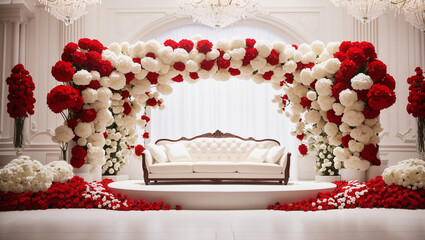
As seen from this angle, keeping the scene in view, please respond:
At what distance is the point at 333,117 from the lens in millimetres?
6668

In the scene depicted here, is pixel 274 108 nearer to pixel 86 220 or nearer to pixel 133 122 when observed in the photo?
pixel 133 122

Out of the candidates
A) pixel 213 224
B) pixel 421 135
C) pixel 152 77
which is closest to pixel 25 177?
pixel 152 77

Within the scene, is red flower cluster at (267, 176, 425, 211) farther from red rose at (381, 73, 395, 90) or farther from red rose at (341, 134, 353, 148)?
red rose at (381, 73, 395, 90)

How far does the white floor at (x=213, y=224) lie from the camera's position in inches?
142

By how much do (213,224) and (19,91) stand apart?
17.4 ft

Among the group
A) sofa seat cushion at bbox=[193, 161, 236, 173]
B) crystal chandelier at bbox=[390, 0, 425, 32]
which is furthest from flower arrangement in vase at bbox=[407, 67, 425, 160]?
sofa seat cushion at bbox=[193, 161, 236, 173]

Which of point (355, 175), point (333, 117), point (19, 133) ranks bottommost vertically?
point (355, 175)

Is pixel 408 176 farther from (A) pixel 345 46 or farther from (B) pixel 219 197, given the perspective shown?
(B) pixel 219 197

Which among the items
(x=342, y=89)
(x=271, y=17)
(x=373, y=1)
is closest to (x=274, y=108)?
(x=271, y=17)

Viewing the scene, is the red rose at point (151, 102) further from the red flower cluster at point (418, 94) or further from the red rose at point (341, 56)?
the red flower cluster at point (418, 94)

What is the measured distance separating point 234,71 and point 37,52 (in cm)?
552

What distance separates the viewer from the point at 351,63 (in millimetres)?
6332

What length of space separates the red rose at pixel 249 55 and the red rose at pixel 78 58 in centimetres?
230

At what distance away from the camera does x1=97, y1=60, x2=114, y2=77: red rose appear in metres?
6.39
